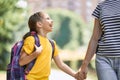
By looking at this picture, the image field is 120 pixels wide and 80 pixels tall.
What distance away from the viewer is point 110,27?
14.9 feet

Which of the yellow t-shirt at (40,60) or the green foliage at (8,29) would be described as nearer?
the yellow t-shirt at (40,60)

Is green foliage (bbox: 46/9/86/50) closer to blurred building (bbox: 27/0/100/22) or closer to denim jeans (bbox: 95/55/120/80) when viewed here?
blurred building (bbox: 27/0/100/22)

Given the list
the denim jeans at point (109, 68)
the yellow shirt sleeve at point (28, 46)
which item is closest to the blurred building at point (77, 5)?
the yellow shirt sleeve at point (28, 46)

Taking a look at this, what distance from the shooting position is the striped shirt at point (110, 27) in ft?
14.7

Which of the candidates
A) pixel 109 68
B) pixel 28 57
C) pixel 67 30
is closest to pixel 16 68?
pixel 28 57

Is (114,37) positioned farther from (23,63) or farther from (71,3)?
(71,3)

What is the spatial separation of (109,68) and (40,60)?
89 cm

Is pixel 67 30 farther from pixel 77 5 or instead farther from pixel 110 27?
pixel 110 27

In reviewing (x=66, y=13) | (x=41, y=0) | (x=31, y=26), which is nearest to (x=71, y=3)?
(x=41, y=0)

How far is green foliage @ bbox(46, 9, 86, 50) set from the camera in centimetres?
4078

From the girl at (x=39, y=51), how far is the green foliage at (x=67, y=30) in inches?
1371

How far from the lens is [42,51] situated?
5102 millimetres

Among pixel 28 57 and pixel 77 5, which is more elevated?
pixel 28 57

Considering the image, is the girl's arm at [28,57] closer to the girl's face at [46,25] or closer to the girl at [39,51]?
the girl at [39,51]
